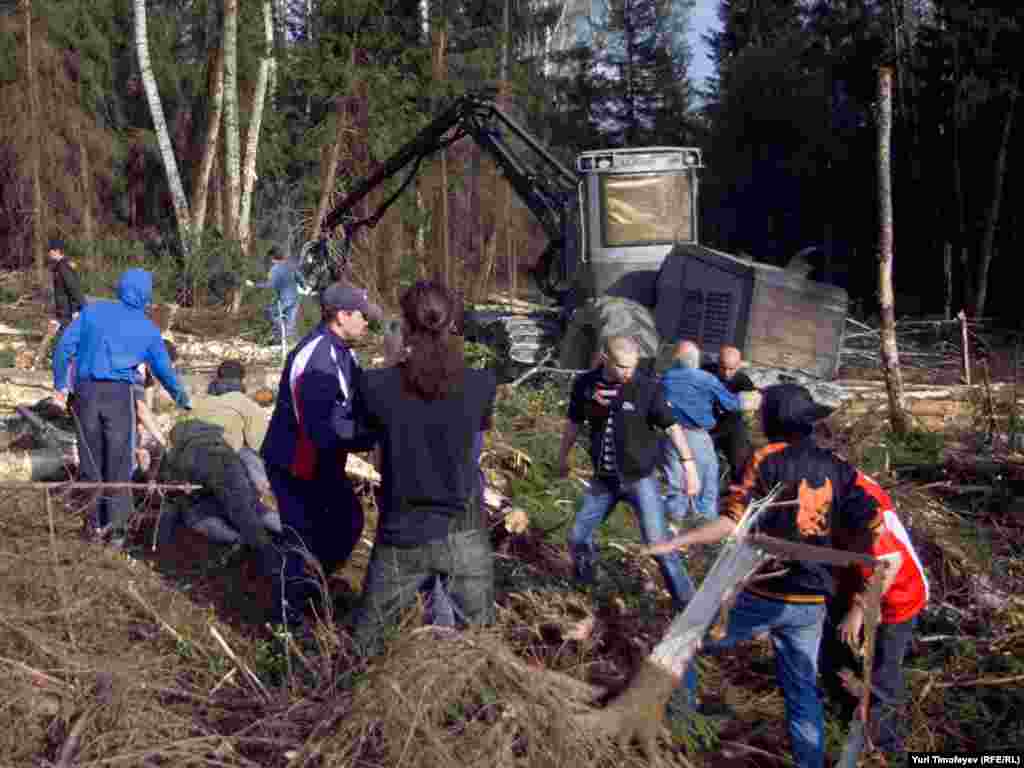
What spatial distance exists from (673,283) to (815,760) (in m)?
8.94

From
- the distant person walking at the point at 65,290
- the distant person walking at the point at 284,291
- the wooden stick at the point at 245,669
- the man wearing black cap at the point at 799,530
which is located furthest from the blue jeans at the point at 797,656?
the distant person walking at the point at 284,291

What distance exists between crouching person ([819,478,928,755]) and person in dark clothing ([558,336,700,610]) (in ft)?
2.96

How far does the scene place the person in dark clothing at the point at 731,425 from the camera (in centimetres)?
749

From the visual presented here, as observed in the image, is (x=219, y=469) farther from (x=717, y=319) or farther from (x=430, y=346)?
(x=717, y=319)

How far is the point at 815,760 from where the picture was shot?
365 cm

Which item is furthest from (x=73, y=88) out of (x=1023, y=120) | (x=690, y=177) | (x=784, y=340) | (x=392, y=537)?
(x=392, y=537)

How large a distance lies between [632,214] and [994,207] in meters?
13.2

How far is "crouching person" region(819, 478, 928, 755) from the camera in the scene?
3746 mm

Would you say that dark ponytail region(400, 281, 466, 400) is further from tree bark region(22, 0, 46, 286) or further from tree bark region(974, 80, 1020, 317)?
tree bark region(974, 80, 1020, 317)

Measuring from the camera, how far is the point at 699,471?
7012 mm

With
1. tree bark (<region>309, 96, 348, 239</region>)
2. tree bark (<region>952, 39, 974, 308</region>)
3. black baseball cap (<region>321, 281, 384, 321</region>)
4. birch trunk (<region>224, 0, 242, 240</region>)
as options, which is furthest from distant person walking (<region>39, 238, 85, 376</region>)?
tree bark (<region>952, 39, 974, 308</region>)

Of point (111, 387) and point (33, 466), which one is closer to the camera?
point (111, 387)

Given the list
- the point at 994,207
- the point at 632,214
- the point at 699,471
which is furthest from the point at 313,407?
the point at 994,207

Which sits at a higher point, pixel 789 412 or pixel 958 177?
pixel 958 177
